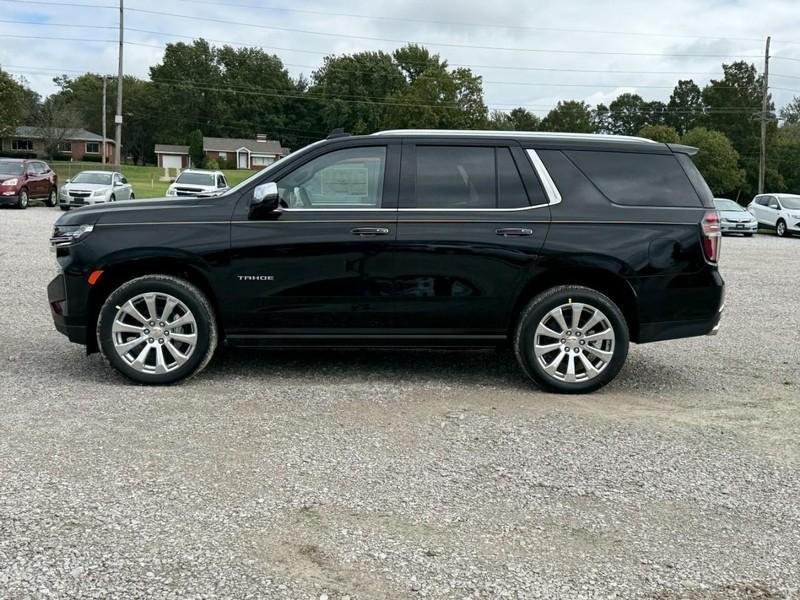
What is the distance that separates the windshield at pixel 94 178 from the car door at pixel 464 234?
2424 cm

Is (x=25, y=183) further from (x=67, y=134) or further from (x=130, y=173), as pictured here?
(x=67, y=134)

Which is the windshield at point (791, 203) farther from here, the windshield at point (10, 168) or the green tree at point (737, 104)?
the green tree at point (737, 104)

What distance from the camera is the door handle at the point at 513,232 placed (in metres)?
5.83

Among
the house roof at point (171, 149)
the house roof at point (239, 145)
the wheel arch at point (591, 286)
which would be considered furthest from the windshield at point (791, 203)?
the house roof at point (171, 149)

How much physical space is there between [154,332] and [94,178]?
24254mm

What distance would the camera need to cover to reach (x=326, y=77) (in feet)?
355

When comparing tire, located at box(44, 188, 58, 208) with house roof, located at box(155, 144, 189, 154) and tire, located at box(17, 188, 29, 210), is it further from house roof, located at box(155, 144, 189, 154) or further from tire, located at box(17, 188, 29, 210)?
house roof, located at box(155, 144, 189, 154)

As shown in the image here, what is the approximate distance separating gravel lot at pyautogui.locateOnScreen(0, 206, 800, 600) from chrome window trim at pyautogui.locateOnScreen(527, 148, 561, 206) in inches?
58.6

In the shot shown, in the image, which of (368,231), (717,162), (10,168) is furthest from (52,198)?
(717,162)

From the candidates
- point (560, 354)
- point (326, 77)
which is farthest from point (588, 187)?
point (326, 77)

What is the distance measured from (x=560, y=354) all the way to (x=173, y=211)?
10.1 ft

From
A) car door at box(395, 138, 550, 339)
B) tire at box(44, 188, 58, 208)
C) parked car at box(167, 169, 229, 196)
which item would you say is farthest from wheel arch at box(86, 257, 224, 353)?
tire at box(44, 188, 58, 208)

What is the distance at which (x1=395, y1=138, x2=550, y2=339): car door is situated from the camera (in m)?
5.82

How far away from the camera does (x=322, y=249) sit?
19.0ft
